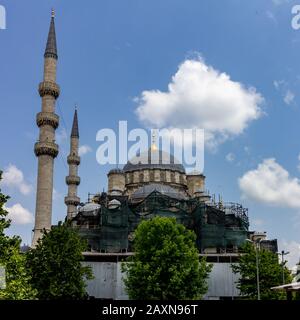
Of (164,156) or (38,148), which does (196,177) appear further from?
(38,148)

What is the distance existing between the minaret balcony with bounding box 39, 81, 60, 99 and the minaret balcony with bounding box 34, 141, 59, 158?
215 inches

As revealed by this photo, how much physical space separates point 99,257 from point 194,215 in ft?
37.7

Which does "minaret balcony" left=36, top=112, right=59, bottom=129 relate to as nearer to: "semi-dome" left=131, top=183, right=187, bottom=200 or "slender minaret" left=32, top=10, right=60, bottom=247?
"slender minaret" left=32, top=10, right=60, bottom=247

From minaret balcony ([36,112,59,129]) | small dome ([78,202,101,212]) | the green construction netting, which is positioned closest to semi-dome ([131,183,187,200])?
the green construction netting

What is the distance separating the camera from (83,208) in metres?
59.4

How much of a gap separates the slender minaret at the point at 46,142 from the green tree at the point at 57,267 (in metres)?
11.2

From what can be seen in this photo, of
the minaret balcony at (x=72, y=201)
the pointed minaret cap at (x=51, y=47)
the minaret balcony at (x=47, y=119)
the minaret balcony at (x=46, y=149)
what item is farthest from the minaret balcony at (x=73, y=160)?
the pointed minaret cap at (x=51, y=47)

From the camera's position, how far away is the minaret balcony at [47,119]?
48.8 m

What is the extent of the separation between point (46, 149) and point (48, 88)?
6.60 meters

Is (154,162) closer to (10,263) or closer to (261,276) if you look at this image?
(261,276)

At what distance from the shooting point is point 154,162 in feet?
227

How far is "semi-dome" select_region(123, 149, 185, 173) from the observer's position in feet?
225
